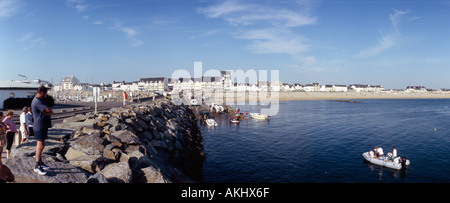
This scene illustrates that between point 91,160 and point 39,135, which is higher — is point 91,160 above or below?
below

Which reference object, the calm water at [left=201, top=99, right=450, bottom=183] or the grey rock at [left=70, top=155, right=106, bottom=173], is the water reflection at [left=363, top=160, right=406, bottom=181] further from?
the grey rock at [left=70, top=155, right=106, bottom=173]

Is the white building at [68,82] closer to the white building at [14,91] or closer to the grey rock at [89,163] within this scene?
the white building at [14,91]

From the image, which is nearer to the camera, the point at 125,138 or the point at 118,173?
the point at 118,173

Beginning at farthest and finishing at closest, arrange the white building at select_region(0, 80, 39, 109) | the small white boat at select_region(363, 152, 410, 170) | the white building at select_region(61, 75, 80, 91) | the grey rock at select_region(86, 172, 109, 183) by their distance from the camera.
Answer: the white building at select_region(61, 75, 80, 91) → the white building at select_region(0, 80, 39, 109) → the small white boat at select_region(363, 152, 410, 170) → the grey rock at select_region(86, 172, 109, 183)

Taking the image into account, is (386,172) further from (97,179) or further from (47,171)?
(47,171)

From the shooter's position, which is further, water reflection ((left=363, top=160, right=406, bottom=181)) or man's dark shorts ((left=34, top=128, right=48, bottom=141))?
water reflection ((left=363, top=160, right=406, bottom=181))

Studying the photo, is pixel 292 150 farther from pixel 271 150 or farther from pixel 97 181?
pixel 97 181

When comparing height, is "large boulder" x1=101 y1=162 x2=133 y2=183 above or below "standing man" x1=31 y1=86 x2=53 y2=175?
below

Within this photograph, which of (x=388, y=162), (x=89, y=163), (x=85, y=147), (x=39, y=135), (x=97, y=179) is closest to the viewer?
(x=39, y=135)

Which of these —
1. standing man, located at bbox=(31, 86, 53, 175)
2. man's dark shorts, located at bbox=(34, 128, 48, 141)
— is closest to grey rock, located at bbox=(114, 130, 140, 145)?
standing man, located at bbox=(31, 86, 53, 175)

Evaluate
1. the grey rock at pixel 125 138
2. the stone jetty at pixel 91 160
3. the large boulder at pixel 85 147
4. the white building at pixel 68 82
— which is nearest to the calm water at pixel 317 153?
the grey rock at pixel 125 138

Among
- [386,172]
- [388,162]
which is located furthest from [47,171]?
[388,162]
